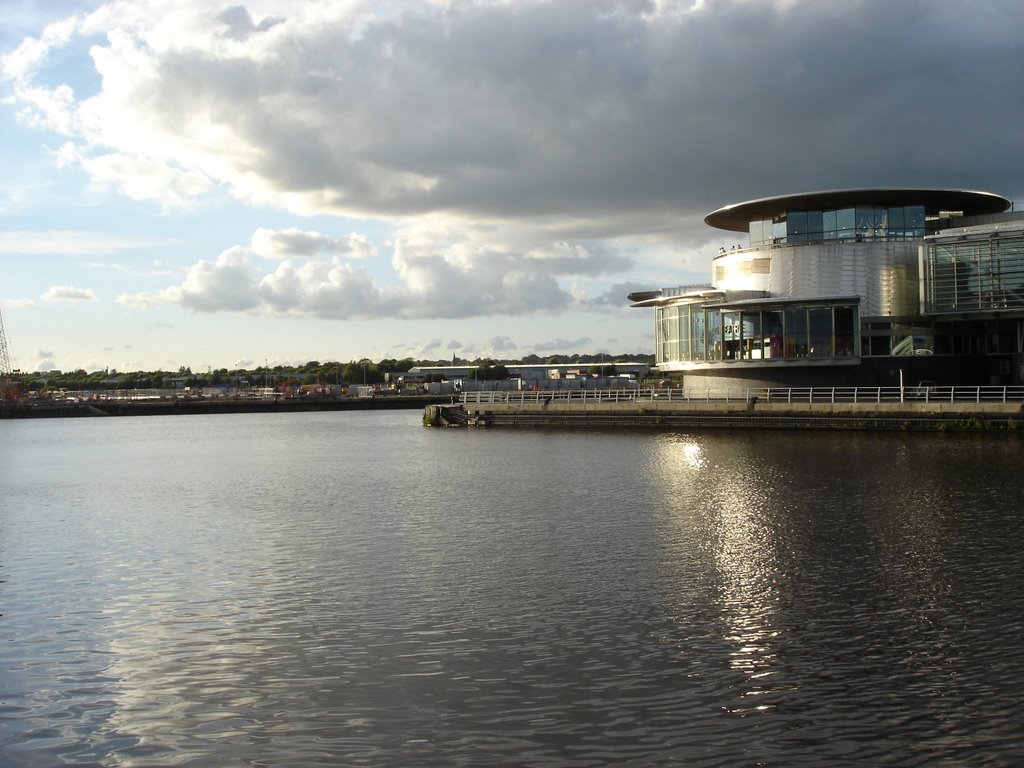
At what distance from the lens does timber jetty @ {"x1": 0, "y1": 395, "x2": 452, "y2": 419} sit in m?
143

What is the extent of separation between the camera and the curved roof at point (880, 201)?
220 ft

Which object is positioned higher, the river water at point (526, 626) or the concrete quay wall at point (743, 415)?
the concrete quay wall at point (743, 415)

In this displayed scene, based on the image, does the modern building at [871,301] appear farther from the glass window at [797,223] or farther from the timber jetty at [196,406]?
the timber jetty at [196,406]

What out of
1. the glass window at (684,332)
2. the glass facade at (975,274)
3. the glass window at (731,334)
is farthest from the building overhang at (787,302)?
the glass facade at (975,274)

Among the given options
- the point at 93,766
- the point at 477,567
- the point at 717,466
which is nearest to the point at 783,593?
the point at 477,567

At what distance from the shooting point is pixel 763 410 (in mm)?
62094

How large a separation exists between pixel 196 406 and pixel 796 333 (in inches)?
4007

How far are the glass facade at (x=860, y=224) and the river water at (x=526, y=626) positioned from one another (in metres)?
36.0

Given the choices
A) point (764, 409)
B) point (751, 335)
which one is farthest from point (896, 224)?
point (764, 409)

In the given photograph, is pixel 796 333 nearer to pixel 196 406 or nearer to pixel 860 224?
pixel 860 224

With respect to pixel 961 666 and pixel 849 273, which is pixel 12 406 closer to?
pixel 849 273

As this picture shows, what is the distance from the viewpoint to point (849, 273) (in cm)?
6688

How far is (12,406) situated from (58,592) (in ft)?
457

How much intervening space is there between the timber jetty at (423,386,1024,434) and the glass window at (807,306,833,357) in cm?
236
